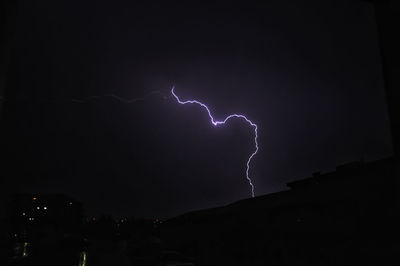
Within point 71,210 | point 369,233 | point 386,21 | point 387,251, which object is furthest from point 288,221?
point 71,210

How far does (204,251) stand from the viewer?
21.7 meters

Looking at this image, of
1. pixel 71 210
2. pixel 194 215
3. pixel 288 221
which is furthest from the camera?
pixel 71 210

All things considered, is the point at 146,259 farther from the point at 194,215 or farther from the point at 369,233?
the point at 194,215

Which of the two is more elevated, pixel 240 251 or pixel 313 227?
pixel 313 227

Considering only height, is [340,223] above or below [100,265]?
above

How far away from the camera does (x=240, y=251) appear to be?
16.5m

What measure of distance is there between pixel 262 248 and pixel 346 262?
15.4ft

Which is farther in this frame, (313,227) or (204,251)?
(204,251)

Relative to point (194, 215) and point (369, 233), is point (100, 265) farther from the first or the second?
point (194, 215)

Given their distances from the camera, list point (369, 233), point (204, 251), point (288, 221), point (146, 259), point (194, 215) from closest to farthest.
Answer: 1. point (369, 233)
2. point (146, 259)
3. point (288, 221)
4. point (204, 251)
5. point (194, 215)

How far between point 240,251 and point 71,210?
86456 millimetres

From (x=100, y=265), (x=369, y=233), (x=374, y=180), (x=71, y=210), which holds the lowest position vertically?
(x=100, y=265)

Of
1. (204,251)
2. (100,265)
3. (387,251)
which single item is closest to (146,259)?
(100,265)

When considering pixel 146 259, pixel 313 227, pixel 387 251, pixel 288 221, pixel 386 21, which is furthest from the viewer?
pixel 288 221
